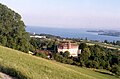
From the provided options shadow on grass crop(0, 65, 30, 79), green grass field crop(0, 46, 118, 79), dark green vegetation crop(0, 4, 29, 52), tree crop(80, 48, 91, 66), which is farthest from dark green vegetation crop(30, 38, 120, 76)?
shadow on grass crop(0, 65, 30, 79)

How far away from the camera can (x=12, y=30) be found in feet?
198

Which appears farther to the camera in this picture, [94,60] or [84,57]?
[94,60]

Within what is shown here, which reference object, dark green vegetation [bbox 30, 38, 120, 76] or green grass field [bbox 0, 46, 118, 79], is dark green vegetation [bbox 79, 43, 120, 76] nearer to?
dark green vegetation [bbox 30, 38, 120, 76]

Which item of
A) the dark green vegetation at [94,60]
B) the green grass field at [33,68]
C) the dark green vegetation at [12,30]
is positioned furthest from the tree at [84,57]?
the green grass field at [33,68]

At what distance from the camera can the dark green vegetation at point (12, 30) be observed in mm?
56081

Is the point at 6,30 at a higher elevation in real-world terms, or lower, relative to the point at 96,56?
higher

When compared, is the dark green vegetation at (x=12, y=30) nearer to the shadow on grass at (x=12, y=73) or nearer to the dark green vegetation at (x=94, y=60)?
the dark green vegetation at (x=94, y=60)

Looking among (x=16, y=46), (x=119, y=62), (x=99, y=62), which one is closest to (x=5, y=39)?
(x=16, y=46)

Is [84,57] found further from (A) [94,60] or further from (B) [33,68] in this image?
(B) [33,68]

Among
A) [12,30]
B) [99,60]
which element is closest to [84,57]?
[99,60]

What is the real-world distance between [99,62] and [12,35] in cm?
1876

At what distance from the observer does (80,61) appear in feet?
208

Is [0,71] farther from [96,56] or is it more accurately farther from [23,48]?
[96,56]

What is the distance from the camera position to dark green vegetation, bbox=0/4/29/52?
56081mm
